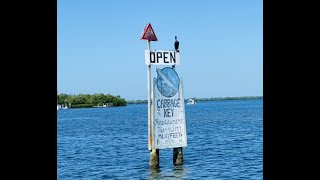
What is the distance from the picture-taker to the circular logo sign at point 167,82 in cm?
1973

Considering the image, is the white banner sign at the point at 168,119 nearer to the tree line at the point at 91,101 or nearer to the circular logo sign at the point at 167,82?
the circular logo sign at the point at 167,82

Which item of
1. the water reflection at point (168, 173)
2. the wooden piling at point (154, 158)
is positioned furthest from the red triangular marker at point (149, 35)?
the water reflection at point (168, 173)

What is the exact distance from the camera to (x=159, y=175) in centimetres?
1978

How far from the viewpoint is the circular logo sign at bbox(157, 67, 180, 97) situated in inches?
777

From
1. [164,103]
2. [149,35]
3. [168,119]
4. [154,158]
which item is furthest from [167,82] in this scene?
[154,158]

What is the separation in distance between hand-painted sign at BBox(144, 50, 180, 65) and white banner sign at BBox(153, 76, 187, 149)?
0.77 m

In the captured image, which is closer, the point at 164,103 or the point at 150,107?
the point at 150,107

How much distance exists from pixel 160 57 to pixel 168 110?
1992 mm

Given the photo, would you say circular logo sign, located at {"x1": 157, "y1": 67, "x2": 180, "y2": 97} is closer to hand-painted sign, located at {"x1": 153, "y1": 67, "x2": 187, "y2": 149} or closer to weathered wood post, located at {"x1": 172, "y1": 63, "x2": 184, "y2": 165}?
hand-painted sign, located at {"x1": 153, "y1": 67, "x2": 187, "y2": 149}

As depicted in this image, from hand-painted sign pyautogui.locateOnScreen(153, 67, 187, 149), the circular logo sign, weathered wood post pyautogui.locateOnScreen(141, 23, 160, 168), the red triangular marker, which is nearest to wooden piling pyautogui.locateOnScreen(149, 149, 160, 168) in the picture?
weathered wood post pyautogui.locateOnScreen(141, 23, 160, 168)

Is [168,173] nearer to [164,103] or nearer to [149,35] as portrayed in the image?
[164,103]

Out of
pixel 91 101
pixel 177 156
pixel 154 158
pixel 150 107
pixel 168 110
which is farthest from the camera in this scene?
pixel 91 101

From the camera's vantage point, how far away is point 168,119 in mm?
19625
